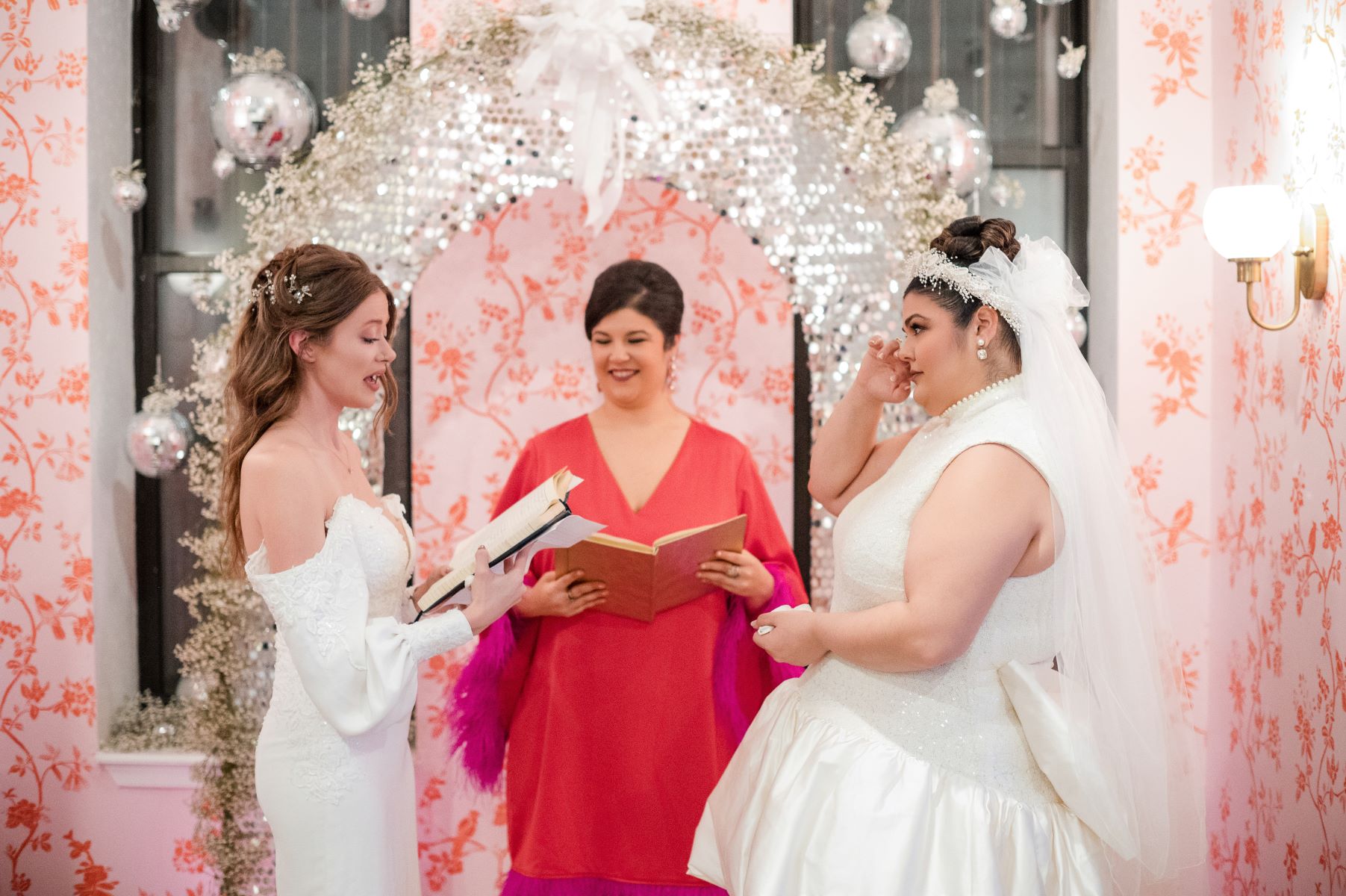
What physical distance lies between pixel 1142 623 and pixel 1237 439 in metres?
1.34

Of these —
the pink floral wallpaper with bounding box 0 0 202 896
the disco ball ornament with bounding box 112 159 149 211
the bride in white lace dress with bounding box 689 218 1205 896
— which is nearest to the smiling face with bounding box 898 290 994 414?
the bride in white lace dress with bounding box 689 218 1205 896

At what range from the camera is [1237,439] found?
281 centimetres

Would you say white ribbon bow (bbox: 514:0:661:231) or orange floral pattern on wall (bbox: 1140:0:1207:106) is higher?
orange floral pattern on wall (bbox: 1140:0:1207:106)

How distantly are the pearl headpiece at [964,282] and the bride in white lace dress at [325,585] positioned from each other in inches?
33.6

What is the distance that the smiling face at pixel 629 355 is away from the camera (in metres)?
2.50

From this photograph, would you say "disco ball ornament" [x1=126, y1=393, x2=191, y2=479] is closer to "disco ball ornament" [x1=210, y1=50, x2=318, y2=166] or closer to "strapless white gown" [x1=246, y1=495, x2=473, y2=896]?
"disco ball ornament" [x1=210, y1=50, x2=318, y2=166]

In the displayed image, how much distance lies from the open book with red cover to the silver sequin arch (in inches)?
22.2

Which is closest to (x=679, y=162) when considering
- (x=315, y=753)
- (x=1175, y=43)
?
(x=1175, y=43)

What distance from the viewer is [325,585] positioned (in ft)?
5.79

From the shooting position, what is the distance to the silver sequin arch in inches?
108

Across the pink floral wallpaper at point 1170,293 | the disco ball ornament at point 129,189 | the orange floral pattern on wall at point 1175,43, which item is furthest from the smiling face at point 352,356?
the orange floral pattern on wall at point 1175,43

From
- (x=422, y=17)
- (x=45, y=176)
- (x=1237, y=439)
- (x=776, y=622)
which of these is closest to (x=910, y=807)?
(x=776, y=622)

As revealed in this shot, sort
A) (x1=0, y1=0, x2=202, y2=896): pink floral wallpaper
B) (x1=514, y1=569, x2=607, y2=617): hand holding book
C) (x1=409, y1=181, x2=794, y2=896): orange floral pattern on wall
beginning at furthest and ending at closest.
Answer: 1. (x1=409, y1=181, x2=794, y2=896): orange floral pattern on wall
2. (x1=0, y1=0, x2=202, y2=896): pink floral wallpaper
3. (x1=514, y1=569, x2=607, y2=617): hand holding book

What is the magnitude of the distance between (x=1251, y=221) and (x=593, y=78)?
1.47 m
